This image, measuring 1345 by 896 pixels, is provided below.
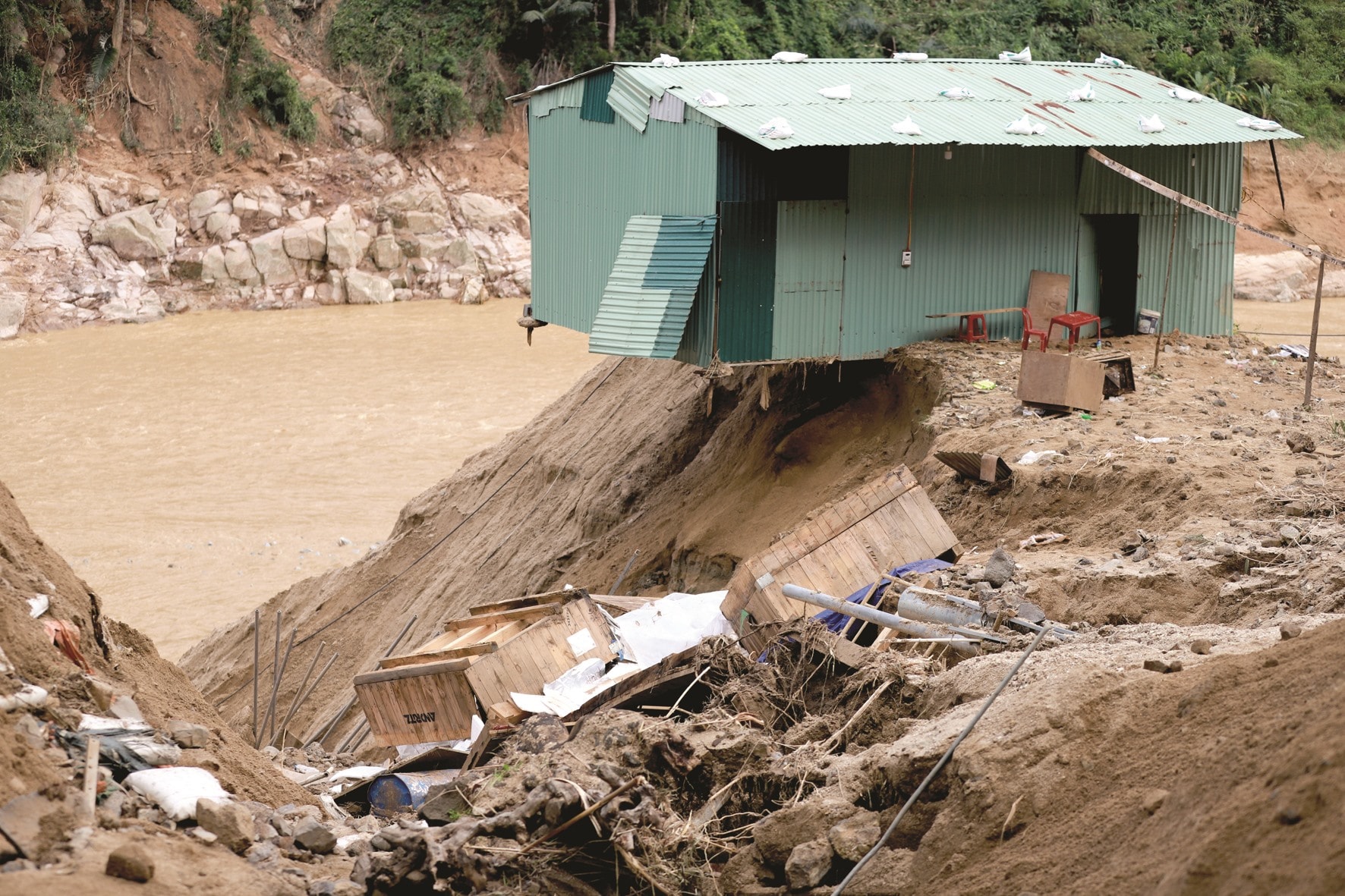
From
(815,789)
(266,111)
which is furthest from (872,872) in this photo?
(266,111)

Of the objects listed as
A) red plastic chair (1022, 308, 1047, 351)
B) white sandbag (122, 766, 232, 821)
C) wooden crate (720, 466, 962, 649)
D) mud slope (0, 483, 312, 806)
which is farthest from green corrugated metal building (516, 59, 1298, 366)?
white sandbag (122, 766, 232, 821)

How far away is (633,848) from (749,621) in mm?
4180

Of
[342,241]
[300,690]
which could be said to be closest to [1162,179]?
[300,690]

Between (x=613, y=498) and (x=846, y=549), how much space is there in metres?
7.01

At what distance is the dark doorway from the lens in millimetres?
17688

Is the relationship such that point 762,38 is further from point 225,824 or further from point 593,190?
point 225,824

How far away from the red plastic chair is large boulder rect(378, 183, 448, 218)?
1129 inches

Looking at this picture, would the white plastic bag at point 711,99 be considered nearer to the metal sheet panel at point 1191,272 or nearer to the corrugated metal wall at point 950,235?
the corrugated metal wall at point 950,235

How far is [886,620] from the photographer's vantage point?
8.91 m

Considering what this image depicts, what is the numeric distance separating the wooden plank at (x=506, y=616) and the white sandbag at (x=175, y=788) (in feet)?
14.7

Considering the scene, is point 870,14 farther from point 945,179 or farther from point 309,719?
point 309,719

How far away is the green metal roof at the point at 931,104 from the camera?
47.4 feet

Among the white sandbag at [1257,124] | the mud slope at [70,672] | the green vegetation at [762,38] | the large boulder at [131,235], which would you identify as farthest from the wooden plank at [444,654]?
the green vegetation at [762,38]

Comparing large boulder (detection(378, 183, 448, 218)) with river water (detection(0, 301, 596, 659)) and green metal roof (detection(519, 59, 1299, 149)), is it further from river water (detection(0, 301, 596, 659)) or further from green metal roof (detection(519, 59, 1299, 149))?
green metal roof (detection(519, 59, 1299, 149))
